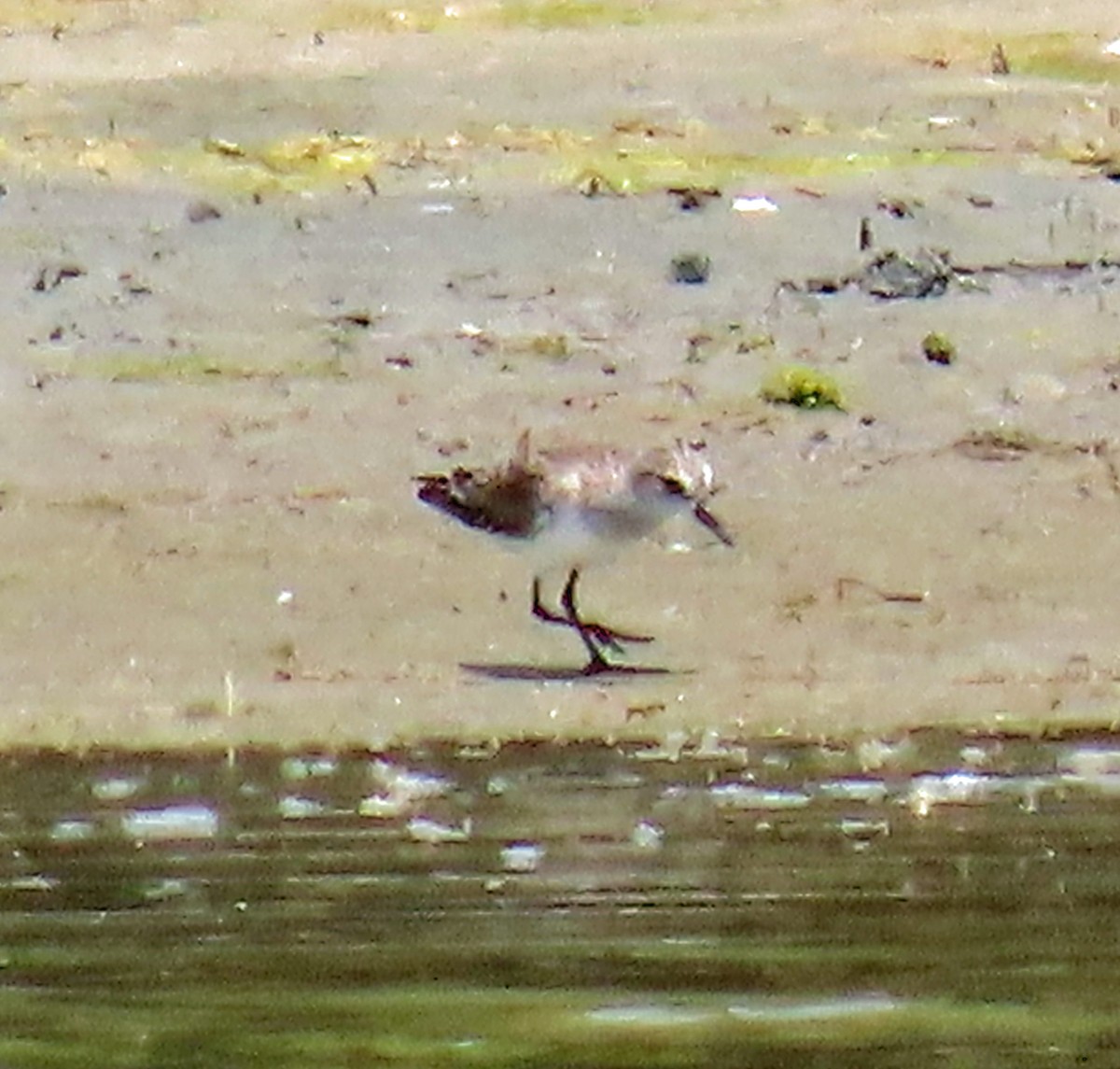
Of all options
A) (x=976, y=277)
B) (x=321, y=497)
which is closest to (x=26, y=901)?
(x=321, y=497)

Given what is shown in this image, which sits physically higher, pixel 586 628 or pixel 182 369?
pixel 182 369

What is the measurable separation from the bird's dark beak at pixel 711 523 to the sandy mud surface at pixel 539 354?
0.14 feet

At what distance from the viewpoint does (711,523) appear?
855cm

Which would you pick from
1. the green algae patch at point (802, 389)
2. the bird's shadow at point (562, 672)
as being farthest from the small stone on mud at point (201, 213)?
the bird's shadow at point (562, 672)

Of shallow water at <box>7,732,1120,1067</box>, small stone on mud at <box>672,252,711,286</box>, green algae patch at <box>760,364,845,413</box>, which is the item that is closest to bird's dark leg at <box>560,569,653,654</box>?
shallow water at <box>7,732,1120,1067</box>

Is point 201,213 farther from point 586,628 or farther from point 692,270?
point 586,628

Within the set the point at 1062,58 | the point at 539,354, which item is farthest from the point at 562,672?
the point at 1062,58

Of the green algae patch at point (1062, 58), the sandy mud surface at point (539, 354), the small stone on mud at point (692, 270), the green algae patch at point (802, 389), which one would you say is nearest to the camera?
the sandy mud surface at point (539, 354)

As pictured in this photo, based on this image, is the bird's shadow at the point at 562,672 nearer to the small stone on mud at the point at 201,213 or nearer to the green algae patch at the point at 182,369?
the green algae patch at the point at 182,369

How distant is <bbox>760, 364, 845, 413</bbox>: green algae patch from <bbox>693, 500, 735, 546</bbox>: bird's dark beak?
88 cm

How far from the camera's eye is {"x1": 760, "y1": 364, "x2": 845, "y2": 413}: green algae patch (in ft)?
30.8

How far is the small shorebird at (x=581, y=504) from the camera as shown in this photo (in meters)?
8.14

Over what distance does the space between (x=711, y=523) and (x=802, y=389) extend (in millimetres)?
1003

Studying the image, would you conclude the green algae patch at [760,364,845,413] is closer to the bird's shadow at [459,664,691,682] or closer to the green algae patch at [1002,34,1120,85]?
the bird's shadow at [459,664,691,682]
